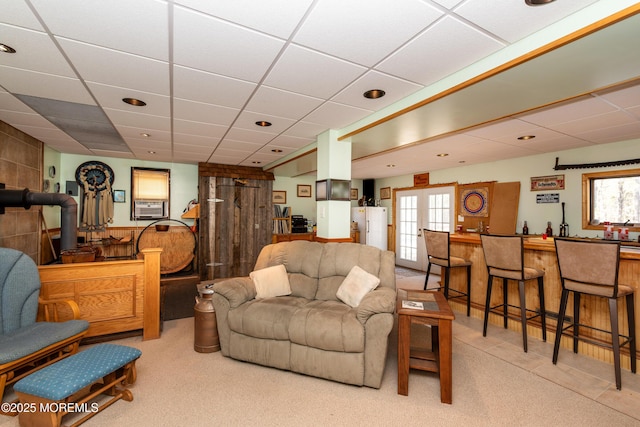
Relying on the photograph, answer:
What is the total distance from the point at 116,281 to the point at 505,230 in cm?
599

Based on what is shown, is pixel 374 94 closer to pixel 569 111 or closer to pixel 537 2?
pixel 537 2

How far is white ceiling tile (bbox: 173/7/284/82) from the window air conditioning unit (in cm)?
488

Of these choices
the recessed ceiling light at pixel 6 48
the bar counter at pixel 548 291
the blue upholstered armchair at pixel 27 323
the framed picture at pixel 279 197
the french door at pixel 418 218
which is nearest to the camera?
the recessed ceiling light at pixel 6 48

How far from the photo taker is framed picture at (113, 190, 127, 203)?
19.3ft

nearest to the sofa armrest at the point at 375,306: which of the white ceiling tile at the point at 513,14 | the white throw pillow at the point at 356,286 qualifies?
the white throw pillow at the point at 356,286

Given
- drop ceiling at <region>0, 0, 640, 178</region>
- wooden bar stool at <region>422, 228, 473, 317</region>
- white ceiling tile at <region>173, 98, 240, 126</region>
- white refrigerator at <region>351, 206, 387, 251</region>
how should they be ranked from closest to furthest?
drop ceiling at <region>0, 0, 640, 178</region> < white ceiling tile at <region>173, 98, 240, 126</region> < wooden bar stool at <region>422, 228, 473, 317</region> < white refrigerator at <region>351, 206, 387, 251</region>

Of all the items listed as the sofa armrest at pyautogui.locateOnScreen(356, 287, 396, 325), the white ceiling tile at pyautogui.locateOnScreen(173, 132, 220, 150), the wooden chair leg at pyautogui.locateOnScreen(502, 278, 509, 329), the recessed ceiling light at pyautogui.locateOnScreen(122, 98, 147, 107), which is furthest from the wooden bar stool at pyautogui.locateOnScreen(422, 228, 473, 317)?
the recessed ceiling light at pyautogui.locateOnScreen(122, 98, 147, 107)

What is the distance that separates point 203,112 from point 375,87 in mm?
1819

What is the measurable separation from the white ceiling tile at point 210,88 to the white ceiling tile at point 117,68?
103 mm

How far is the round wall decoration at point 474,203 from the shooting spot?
5.78 meters

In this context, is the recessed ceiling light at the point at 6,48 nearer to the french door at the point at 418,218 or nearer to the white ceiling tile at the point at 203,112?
the white ceiling tile at the point at 203,112

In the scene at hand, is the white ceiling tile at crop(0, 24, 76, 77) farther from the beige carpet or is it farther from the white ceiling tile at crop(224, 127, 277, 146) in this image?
the beige carpet

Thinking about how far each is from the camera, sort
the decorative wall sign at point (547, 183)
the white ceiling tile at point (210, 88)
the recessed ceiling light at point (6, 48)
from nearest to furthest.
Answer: the recessed ceiling light at point (6, 48), the white ceiling tile at point (210, 88), the decorative wall sign at point (547, 183)

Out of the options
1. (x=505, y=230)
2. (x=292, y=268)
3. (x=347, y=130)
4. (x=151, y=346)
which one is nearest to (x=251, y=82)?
(x=347, y=130)
